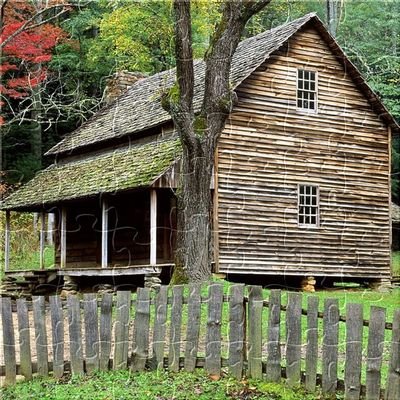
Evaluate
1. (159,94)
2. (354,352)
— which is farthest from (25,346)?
(159,94)

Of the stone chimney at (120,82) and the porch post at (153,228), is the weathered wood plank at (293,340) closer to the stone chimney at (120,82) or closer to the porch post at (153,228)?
the porch post at (153,228)

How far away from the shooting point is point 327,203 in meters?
23.1

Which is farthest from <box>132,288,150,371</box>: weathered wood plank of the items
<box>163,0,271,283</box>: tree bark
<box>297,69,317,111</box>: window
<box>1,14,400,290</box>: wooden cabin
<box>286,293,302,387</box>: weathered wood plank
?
<box>297,69,317,111</box>: window

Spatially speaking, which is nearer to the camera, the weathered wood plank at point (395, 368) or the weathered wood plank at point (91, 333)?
the weathered wood plank at point (395, 368)

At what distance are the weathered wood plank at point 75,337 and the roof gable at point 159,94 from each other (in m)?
10.0

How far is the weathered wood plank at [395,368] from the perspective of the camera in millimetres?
8156

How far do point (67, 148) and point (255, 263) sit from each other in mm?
9614

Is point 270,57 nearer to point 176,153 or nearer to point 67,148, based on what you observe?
point 176,153

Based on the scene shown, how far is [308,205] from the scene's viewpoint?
22.8 metres

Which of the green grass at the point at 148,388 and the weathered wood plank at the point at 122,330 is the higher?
the weathered wood plank at the point at 122,330

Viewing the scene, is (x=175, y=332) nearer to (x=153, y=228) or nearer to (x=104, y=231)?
(x=153, y=228)

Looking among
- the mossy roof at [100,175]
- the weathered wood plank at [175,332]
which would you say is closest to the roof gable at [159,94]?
the mossy roof at [100,175]

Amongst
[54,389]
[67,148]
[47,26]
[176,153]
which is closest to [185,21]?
[176,153]

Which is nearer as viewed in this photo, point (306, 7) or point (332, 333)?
point (332, 333)
